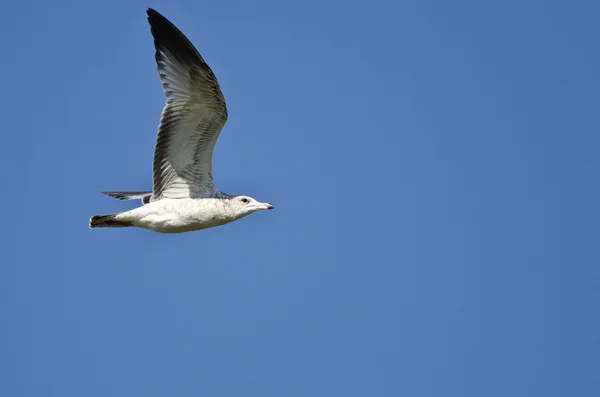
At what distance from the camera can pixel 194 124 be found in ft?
56.5

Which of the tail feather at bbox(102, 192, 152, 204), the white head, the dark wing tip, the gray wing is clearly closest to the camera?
the dark wing tip

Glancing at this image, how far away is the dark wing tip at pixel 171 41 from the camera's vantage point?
55.0 ft

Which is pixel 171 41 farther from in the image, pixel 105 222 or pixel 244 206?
pixel 105 222

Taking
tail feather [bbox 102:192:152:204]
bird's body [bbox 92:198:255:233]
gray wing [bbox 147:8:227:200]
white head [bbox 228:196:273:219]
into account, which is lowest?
bird's body [bbox 92:198:255:233]

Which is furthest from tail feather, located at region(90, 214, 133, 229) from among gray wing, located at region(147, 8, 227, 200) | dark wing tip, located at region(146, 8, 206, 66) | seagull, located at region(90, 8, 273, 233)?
dark wing tip, located at region(146, 8, 206, 66)

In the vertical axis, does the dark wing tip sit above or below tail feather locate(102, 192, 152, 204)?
above

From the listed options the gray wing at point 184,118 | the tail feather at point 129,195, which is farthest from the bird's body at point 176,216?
the tail feather at point 129,195

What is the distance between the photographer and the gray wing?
16.9 meters

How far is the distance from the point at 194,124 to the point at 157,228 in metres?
1.72

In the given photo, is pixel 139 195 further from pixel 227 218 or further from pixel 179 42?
pixel 179 42

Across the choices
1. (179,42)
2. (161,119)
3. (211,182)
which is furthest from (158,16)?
(211,182)

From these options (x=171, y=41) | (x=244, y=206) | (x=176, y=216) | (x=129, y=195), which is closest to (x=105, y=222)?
(x=176, y=216)

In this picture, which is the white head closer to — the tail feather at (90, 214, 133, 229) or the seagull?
the seagull

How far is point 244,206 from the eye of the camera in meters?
17.7
